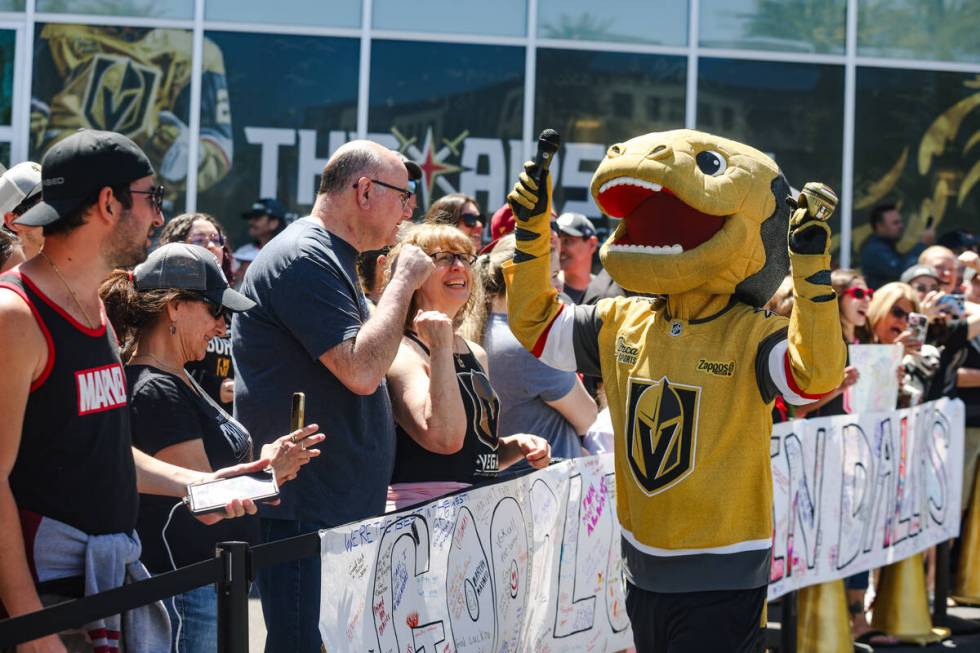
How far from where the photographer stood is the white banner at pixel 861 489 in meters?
6.00

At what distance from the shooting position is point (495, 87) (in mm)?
11938

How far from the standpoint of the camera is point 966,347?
25.6 ft

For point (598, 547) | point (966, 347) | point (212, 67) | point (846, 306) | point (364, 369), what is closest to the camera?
point (364, 369)

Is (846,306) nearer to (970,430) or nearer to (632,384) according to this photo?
(970,430)

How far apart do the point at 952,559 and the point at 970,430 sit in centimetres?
84

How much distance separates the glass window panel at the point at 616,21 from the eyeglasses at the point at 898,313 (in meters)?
5.35

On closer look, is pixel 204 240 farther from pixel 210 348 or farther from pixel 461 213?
pixel 461 213

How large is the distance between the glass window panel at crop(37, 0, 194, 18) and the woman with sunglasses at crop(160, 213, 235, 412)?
5.86 m

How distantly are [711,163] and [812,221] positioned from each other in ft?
1.68

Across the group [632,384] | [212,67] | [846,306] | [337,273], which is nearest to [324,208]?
[337,273]

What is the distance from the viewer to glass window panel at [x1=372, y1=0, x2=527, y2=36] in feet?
38.5

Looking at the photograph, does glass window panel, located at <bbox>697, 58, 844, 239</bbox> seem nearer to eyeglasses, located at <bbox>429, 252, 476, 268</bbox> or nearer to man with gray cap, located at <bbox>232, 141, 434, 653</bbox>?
eyeglasses, located at <bbox>429, 252, 476, 268</bbox>

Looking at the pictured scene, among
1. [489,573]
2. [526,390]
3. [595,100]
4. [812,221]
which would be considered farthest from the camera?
[595,100]

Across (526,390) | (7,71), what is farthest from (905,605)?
(7,71)
